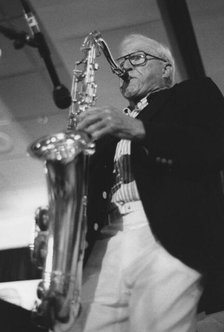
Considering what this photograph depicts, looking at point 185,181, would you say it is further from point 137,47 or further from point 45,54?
point 137,47

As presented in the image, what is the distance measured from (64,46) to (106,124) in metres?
2.34

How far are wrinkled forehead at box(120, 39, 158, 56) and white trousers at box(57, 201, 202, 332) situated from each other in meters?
0.85

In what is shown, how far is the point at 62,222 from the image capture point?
139 cm

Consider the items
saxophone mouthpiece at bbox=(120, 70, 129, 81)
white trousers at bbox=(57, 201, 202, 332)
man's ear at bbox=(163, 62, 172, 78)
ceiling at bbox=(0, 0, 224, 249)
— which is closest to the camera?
white trousers at bbox=(57, 201, 202, 332)

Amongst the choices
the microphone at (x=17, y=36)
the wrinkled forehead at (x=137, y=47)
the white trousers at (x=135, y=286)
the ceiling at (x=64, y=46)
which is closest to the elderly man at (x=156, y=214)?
the white trousers at (x=135, y=286)

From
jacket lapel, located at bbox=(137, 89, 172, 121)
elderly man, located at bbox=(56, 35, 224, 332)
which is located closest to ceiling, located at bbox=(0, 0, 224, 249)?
jacket lapel, located at bbox=(137, 89, 172, 121)

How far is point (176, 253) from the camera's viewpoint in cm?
144

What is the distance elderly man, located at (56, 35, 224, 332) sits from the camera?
56.3 inches

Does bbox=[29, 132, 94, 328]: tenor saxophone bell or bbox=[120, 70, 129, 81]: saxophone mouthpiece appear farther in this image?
bbox=[120, 70, 129, 81]: saxophone mouthpiece

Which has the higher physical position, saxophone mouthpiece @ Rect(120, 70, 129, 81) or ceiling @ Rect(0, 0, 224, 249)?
ceiling @ Rect(0, 0, 224, 249)

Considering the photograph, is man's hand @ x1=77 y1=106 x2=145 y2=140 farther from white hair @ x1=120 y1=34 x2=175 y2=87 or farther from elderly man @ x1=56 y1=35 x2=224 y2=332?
white hair @ x1=120 y1=34 x2=175 y2=87

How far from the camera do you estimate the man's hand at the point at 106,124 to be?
142 cm

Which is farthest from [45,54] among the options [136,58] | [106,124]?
[136,58]

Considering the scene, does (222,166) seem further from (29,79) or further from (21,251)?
(21,251)
